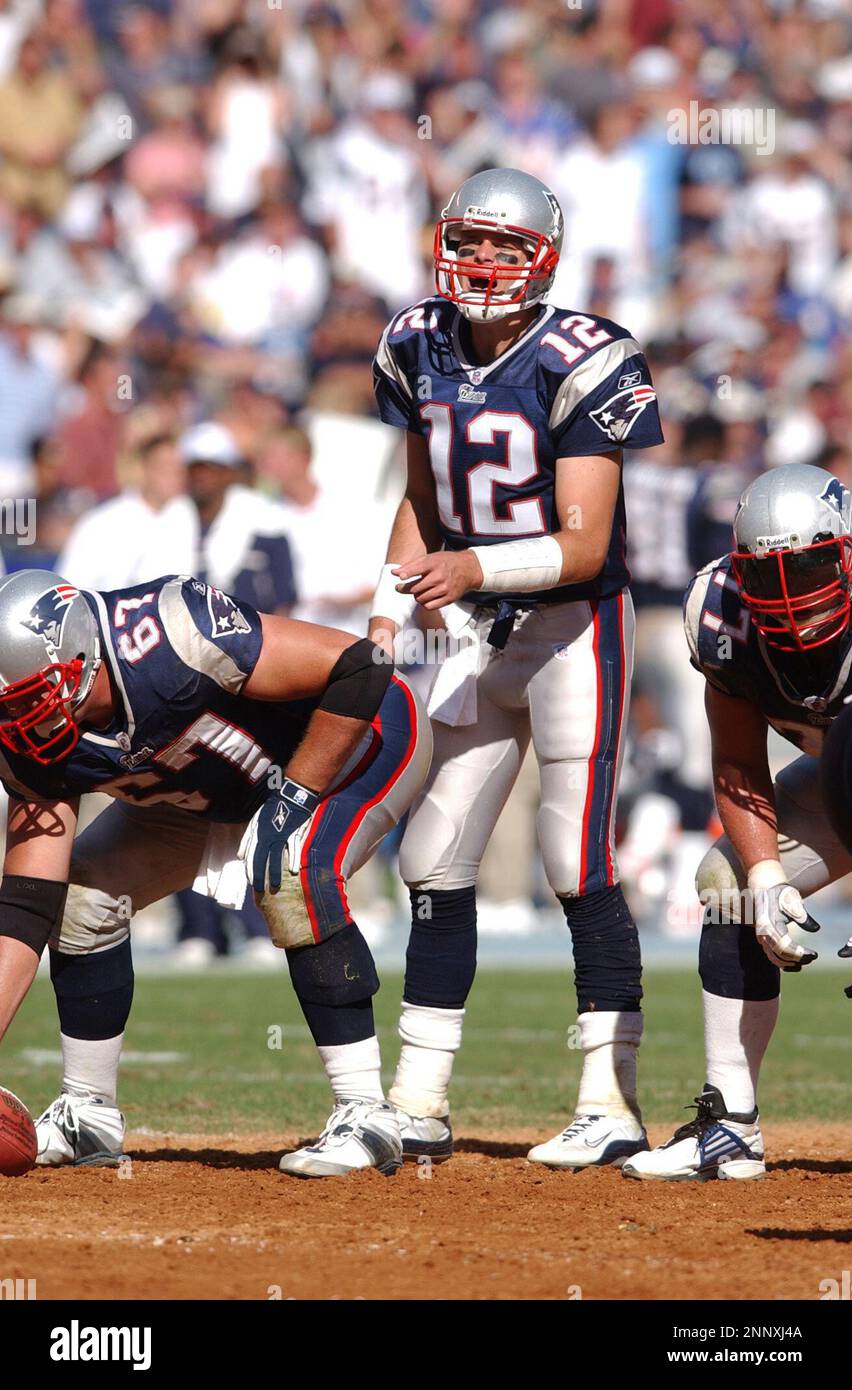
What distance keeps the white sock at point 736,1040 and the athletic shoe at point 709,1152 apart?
3cm

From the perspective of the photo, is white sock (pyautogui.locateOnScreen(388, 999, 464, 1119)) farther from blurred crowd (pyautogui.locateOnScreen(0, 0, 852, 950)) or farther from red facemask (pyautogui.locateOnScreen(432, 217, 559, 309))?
blurred crowd (pyautogui.locateOnScreen(0, 0, 852, 950))

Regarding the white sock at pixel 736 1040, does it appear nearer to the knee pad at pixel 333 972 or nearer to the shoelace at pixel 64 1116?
the knee pad at pixel 333 972

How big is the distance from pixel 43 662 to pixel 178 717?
36 cm

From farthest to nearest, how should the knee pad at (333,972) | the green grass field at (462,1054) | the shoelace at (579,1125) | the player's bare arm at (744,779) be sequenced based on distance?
the green grass field at (462,1054), the shoelace at (579,1125), the player's bare arm at (744,779), the knee pad at (333,972)

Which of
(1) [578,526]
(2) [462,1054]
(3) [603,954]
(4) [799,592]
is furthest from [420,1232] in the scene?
(2) [462,1054]

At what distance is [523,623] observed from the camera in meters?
5.32

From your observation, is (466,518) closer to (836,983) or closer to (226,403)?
(836,983)

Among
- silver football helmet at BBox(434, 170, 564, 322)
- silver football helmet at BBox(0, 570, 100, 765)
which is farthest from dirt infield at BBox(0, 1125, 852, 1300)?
silver football helmet at BBox(434, 170, 564, 322)

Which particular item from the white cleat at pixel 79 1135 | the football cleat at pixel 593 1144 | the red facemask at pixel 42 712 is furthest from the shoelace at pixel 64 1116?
the football cleat at pixel 593 1144

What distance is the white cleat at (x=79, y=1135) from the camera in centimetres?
517

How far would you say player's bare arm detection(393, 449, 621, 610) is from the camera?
4.99 m

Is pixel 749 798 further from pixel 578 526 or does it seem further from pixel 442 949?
pixel 442 949

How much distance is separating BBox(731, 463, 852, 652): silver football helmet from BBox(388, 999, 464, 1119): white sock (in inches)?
55.8
